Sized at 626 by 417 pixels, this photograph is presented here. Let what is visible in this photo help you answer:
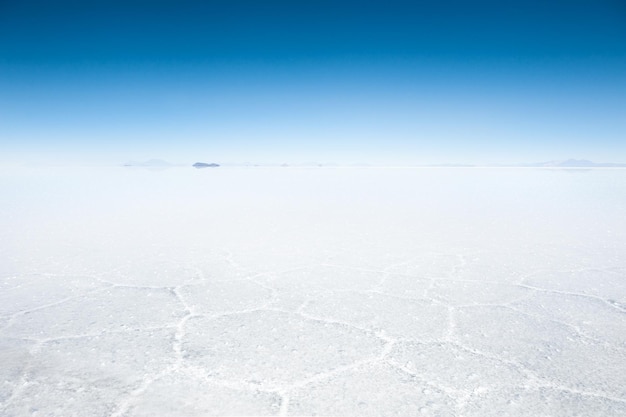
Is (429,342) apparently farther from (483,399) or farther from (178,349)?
(178,349)

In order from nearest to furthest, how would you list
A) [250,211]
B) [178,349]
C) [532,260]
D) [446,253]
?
1. [178,349]
2. [532,260]
3. [446,253]
4. [250,211]

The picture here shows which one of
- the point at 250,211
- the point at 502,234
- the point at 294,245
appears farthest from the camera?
the point at 250,211

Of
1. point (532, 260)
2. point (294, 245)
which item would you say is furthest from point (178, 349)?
point (532, 260)

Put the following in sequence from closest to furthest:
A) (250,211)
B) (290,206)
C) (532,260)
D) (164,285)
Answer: (164,285)
(532,260)
(250,211)
(290,206)

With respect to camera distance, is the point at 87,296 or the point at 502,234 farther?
the point at 502,234

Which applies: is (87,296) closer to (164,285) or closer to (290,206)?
(164,285)

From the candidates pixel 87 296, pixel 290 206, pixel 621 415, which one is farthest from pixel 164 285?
pixel 290 206
